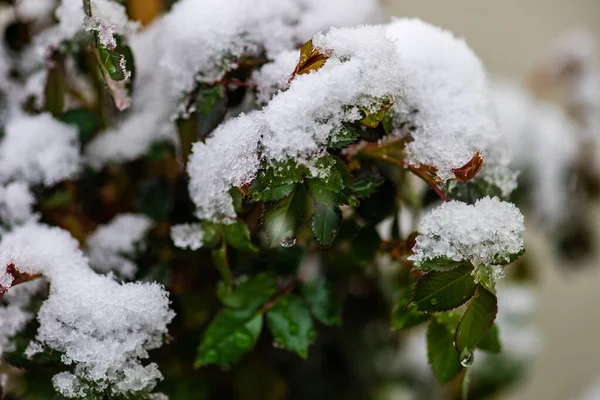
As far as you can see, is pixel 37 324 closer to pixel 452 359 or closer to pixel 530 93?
pixel 452 359

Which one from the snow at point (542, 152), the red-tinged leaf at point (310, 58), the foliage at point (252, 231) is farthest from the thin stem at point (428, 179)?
the snow at point (542, 152)

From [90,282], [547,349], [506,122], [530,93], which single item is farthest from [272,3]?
[547,349]

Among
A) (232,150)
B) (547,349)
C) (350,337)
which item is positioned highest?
(232,150)

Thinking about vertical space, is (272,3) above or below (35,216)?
above

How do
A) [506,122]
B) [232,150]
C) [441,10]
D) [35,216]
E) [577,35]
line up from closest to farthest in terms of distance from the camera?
[232,150] → [35,216] → [506,122] → [577,35] → [441,10]

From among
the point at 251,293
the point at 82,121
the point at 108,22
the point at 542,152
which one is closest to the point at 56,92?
the point at 82,121

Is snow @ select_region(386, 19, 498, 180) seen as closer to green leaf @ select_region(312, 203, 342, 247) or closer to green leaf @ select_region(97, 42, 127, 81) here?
green leaf @ select_region(312, 203, 342, 247)
